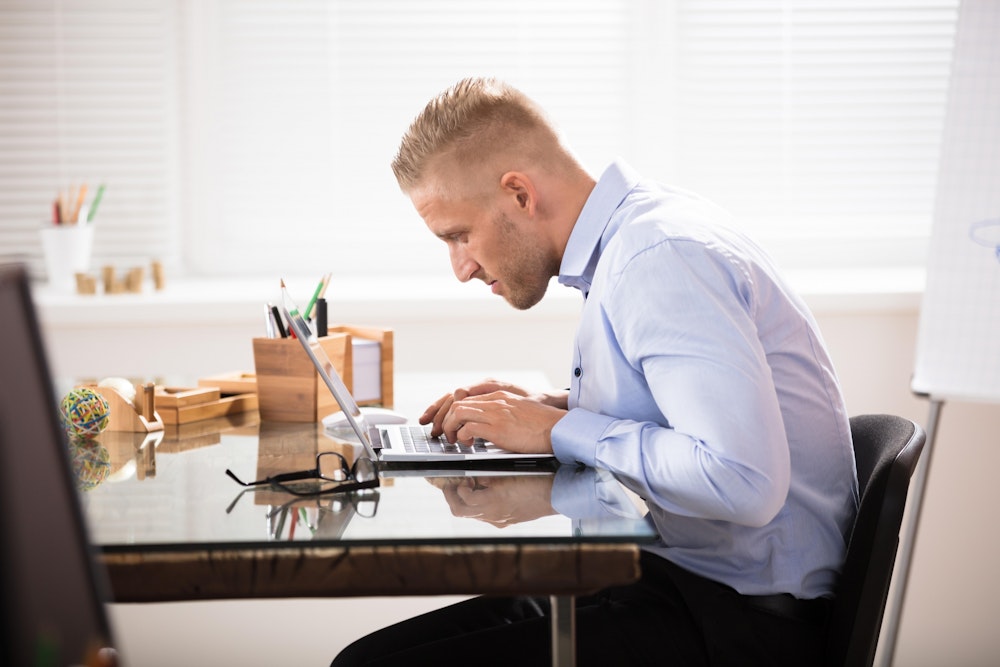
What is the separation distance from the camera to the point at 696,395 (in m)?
1.21

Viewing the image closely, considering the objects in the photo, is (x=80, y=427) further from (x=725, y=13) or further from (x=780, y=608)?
(x=725, y=13)

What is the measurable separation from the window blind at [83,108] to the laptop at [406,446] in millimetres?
1579

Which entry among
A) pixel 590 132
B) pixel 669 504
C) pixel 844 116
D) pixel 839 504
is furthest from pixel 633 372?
pixel 844 116

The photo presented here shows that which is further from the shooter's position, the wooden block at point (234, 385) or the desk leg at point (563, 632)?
the wooden block at point (234, 385)

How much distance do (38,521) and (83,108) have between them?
2666 mm

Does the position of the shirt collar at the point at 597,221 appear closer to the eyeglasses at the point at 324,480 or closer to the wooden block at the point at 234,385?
the eyeglasses at the point at 324,480

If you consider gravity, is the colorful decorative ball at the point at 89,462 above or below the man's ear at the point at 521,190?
below

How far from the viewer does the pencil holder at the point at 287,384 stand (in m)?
1.73

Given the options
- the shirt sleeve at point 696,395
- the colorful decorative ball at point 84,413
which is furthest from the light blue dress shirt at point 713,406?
the colorful decorative ball at point 84,413

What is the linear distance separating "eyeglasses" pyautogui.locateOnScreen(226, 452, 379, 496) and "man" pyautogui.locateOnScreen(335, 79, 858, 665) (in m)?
0.16

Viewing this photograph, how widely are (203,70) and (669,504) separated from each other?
2.14 metres

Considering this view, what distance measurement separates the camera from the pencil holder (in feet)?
5.68

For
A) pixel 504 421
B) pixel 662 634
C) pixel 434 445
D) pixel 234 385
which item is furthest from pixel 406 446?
pixel 234 385

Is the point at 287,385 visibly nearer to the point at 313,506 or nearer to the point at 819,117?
the point at 313,506
